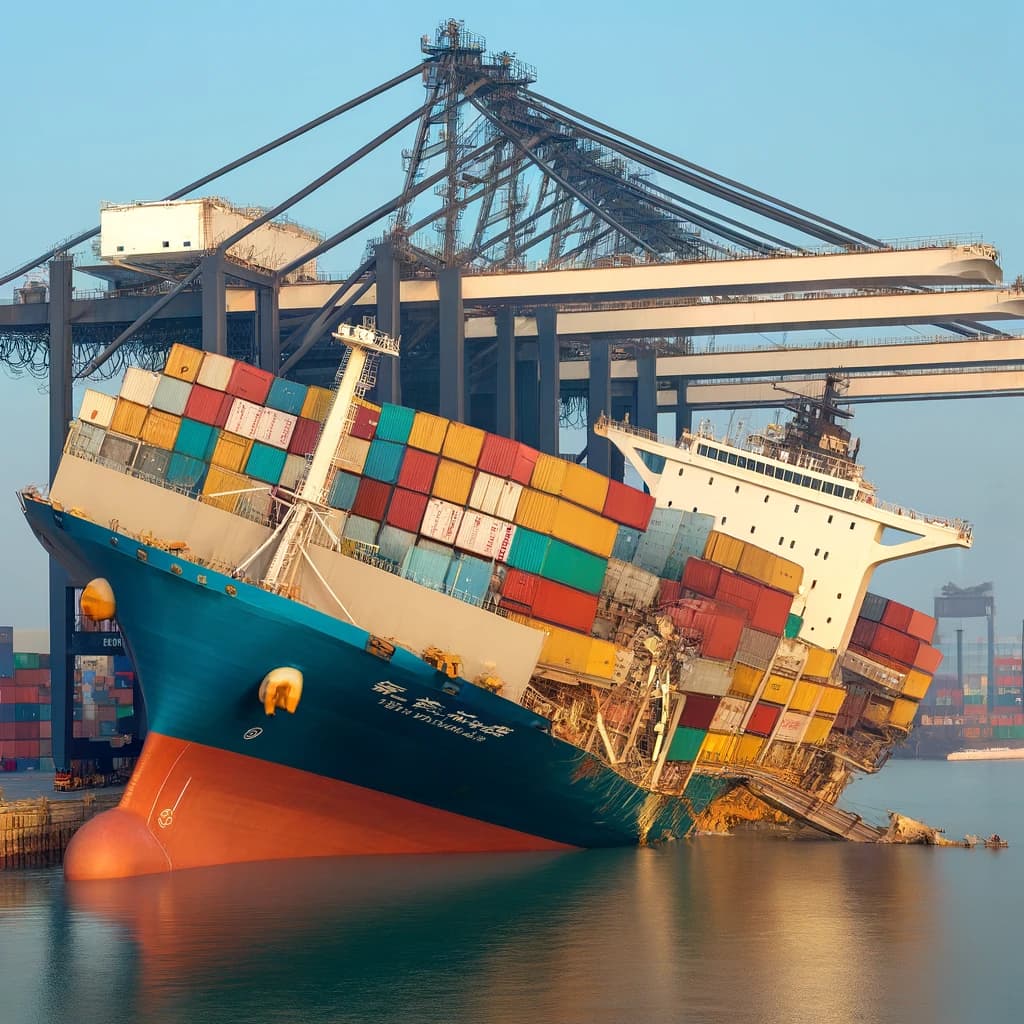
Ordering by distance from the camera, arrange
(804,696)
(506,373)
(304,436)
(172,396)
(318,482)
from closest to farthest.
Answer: (318,482)
(304,436)
(172,396)
(804,696)
(506,373)

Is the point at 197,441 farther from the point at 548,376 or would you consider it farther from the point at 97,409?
the point at 548,376

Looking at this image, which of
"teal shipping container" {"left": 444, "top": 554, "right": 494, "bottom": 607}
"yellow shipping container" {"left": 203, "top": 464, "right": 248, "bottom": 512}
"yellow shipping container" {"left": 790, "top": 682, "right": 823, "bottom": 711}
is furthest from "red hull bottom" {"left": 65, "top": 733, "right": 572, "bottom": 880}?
"yellow shipping container" {"left": 790, "top": 682, "right": 823, "bottom": 711}

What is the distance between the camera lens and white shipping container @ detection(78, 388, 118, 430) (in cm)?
3609

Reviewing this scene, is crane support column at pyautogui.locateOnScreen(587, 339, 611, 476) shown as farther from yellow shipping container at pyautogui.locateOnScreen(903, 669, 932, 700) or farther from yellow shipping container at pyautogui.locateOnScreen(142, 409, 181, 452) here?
yellow shipping container at pyautogui.locateOnScreen(142, 409, 181, 452)

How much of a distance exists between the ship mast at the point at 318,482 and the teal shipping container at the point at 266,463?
1.33m

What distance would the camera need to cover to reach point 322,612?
103 feet

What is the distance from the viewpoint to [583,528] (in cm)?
3416

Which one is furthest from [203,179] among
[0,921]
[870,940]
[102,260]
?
[870,940]

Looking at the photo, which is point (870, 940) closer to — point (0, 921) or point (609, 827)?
point (609, 827)

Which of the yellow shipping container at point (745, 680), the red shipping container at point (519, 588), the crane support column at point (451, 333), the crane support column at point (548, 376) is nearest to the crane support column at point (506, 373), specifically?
the crane support column at point (548, 376)

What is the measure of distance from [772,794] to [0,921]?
65.3 ft

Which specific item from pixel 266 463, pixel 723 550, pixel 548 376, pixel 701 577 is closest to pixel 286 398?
pixel 266 463

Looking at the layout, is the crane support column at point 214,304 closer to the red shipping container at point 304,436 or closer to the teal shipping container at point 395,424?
the red shipping container at point 304,436

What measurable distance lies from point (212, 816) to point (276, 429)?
27.3 ft
